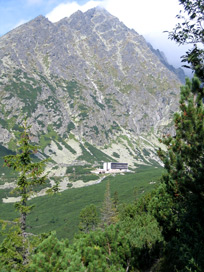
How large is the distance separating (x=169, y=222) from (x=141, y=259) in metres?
4.25

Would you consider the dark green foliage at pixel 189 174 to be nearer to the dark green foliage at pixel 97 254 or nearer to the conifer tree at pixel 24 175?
the dark green foliage at pixel 97 254

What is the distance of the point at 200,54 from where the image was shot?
29.5 ft

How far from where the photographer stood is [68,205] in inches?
5846

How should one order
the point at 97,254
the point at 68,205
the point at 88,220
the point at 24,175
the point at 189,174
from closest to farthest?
1. the point at 189,174
2. the point at 97,254
3. the point at 24,175
4. the point at 88,220
5. the point at 68,205

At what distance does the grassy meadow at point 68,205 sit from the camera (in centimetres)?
11400

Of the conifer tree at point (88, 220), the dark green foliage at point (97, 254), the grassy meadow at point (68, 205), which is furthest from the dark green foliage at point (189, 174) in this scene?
the grassy meadow at point (68, 205)

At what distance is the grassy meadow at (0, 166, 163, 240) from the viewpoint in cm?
11400

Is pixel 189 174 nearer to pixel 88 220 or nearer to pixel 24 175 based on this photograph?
pixel 24 175

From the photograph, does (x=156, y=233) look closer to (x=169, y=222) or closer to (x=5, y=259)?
(x=169, y=222)

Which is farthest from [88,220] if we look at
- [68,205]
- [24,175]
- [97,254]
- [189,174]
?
[189,174]

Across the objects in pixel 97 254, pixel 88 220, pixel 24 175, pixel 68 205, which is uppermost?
pixel 24 175

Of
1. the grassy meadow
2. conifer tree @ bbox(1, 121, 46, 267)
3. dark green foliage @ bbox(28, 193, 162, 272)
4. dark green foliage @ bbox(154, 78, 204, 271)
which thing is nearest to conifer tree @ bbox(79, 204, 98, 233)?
the grassy meadow

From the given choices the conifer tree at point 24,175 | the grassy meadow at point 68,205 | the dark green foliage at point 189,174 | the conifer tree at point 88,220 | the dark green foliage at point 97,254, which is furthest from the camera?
the grassy meadow at point 68,205

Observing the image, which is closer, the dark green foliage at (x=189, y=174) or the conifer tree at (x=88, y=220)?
the dark green foliage at (x=189, y=174)
